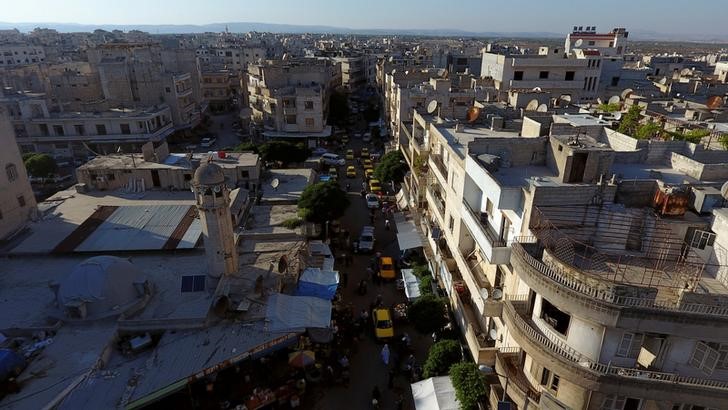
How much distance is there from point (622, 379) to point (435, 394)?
8.06 meters

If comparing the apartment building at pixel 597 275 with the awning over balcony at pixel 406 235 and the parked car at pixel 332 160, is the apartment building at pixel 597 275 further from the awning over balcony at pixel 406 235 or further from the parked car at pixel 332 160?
the parked car at pixel 332 160

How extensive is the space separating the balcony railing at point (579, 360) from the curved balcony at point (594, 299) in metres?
1.59

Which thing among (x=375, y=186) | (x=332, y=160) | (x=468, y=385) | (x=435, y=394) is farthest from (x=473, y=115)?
(x=332, y=160)

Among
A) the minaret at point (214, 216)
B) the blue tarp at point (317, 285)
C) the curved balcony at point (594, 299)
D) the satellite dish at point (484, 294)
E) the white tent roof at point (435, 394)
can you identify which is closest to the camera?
the curved balcony at point (594, 299)

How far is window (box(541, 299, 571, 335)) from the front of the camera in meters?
15.0

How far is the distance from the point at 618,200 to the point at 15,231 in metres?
37.7

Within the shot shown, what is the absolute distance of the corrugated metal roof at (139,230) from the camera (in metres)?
27.5

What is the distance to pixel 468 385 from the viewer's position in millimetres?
17500

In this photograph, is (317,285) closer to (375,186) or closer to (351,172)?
(375,186)

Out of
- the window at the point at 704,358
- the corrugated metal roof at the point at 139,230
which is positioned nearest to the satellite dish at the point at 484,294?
the window at the point at 704,358

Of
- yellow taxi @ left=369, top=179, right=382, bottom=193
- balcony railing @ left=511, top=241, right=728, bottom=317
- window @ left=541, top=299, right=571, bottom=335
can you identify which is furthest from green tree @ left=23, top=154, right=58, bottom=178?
window @ left=541, top=299, right=571, bottom=335

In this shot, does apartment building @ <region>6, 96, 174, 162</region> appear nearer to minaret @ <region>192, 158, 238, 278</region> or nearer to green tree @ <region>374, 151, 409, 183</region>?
green tree @ <region>374, 151, 409, 183</region>

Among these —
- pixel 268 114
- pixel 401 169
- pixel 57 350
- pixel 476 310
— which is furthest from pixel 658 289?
pixel 268 114

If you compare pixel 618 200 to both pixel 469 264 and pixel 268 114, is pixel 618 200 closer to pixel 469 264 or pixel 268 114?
pixel 469 264
